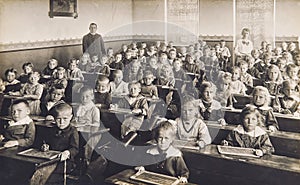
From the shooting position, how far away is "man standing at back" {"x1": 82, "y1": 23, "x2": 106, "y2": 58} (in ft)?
15.6

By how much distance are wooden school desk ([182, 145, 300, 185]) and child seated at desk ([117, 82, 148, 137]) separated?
2.36ft

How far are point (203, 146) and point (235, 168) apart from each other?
21 cm

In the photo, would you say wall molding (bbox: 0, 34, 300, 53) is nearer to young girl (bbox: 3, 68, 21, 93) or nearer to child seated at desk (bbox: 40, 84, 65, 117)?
young girl (bbox: 3, 68, 21, 93)

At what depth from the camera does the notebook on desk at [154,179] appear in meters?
1.56

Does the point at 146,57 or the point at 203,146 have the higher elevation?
the point at 146,57

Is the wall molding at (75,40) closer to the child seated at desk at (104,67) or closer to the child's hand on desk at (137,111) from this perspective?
the child seated at desk at (104,67)

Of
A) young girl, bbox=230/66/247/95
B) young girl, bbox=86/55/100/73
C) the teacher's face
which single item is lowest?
young girl, bbox=230/66/247/95

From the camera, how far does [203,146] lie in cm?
198

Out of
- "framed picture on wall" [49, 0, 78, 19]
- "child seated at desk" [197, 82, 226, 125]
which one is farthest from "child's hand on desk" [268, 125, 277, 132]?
"framed picture on wall" [49, 0, 78, 19]

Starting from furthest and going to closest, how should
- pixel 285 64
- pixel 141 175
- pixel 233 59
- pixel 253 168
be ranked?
pixel 233 59, pixel 285 64, pixel 253 168, pixel 141 175

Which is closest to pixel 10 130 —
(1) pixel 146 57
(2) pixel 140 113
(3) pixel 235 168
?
(2) pixel 140 113

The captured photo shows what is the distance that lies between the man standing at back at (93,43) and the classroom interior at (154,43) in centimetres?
24

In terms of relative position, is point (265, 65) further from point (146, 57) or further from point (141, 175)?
point (141, 175)

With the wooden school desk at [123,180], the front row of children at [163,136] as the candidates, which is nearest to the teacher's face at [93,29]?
the front row of children at [163,136]
